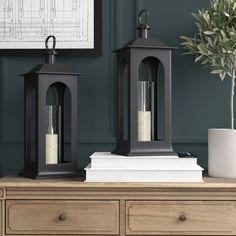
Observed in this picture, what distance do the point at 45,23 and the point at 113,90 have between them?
0.35 meters

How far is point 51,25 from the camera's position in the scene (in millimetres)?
1879

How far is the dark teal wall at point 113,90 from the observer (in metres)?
1.87

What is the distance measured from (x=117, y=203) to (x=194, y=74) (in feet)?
2.06

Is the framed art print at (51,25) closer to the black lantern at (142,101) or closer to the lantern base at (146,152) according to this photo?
the black lantern at (142,101)

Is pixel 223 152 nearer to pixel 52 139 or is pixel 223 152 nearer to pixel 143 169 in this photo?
pixel 143 169

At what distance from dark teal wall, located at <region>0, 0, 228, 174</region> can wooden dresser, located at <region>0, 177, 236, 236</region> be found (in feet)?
1.31

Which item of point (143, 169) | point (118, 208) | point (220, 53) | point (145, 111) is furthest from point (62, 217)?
point (220, 53)

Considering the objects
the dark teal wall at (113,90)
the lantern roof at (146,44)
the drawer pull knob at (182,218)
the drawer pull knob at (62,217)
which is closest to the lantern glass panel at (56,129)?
the dark teal wall at (113,90)

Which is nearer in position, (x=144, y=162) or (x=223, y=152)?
(x=144, y=162)

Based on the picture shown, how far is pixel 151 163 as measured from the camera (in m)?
1.52

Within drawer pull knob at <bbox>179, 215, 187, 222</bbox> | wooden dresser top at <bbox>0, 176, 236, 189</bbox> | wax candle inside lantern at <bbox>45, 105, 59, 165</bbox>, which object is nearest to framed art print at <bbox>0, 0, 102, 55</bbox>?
wax candle inside lantern at <bbox>45, 105, 59, 165</bbox>

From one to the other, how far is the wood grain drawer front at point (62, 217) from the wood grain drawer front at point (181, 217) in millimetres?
60

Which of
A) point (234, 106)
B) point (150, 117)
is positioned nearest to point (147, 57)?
point (150, 117)

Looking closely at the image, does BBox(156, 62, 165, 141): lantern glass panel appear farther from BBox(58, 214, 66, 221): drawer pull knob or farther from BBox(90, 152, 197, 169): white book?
BBox(58, 214, 66, 221): drawer pull knob
